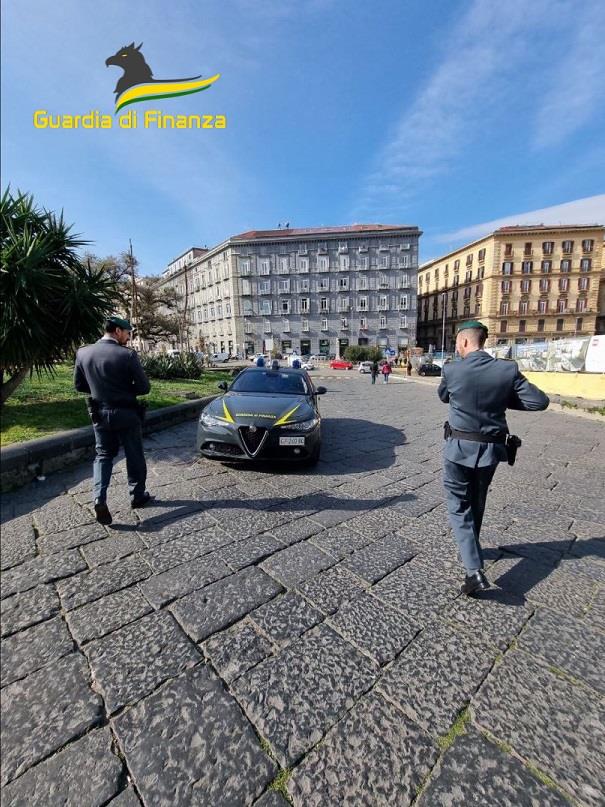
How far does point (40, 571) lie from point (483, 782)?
2.50m

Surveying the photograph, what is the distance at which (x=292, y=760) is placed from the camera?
118 cm

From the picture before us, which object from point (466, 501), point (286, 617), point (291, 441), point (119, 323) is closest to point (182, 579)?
point (286, 617)

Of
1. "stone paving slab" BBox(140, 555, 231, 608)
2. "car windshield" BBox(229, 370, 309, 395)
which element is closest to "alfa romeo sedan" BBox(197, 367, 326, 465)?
"car windshield" BBox(229, 370, 309, 395)

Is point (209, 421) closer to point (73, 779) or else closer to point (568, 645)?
point (73, 779)

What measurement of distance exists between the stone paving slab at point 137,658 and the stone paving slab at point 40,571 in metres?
0.71

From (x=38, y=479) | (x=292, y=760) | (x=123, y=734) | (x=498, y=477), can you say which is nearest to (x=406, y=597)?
(x=292, y=760)

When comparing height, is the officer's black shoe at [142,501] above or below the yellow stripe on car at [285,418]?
below

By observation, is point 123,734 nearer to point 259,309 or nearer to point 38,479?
point 38,479

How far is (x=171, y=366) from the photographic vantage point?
12.1 m

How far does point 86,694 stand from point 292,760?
898 mm

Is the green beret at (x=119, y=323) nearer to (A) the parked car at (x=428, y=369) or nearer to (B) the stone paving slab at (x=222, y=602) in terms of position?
(B) the stone paving slab at (x=222, y=602)

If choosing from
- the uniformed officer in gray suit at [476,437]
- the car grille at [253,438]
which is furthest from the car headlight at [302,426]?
the uniformed officer in gray suit at [476,437]

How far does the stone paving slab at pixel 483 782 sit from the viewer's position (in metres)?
1.08

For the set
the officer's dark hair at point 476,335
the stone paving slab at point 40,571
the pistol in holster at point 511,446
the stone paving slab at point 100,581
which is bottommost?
the stone paving slab at point 100,581
